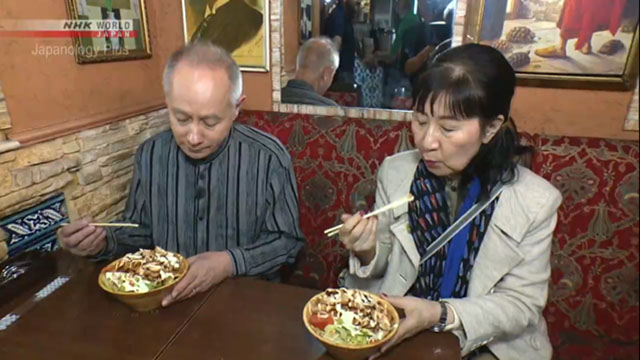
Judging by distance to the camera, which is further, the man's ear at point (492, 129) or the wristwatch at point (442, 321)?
the man's ear at point (492, 129)

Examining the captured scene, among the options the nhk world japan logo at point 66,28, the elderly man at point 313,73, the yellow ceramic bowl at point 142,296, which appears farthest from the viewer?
the elderly man at point 313,73

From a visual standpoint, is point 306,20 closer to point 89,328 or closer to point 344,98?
point 344,98

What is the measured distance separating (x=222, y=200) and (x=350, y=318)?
0.81 m

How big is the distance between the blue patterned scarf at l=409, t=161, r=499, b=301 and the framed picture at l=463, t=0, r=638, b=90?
2.56 ft

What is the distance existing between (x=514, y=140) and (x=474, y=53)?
35 cm

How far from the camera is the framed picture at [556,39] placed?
1.66 metres

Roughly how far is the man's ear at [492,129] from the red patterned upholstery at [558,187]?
1.55 feet

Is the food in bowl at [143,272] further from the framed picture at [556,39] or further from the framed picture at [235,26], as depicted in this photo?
the framed picture at [556,39]

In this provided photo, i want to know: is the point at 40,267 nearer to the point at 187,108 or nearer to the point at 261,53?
the point at 187,108

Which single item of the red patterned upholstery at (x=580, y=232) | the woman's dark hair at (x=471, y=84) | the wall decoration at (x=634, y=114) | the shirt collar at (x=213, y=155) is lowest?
the red patterned upholstery at (x=580, y=232)

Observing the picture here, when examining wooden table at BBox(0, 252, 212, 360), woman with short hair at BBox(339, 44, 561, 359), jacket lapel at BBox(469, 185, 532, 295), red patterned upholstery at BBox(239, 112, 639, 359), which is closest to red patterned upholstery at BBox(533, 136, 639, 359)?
red patterned upholstery at BBox(239, 112, 639, 359)

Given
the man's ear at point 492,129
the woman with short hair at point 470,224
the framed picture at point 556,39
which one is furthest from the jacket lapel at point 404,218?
the framed picture at point 556,39

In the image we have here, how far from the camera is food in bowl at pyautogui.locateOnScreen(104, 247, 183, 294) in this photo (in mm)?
1057

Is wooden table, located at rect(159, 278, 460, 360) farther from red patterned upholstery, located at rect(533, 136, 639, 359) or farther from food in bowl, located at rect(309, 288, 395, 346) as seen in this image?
red patterned upholstery, located at rect(533, 136, 639, 359)
